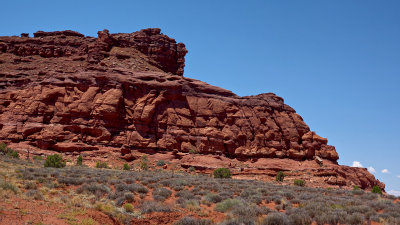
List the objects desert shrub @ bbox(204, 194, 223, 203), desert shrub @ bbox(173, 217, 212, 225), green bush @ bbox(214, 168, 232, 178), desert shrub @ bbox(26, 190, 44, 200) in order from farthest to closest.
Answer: green bush @ bbox(214, 168, 232, 178), desert shrub @ bbox(204, 194, 223, 203), desert shrub @ bbox(26, 190, 44, 200), desert shrub @ bbox(173, 217, 212, 225)

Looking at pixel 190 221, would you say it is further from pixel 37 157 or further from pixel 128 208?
pixel 37 157

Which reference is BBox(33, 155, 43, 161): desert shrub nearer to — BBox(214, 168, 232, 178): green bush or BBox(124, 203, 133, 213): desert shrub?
BBox(214, 168, 232, 178): green bush

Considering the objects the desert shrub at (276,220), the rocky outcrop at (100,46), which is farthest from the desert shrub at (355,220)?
the rocky outcrop at (100,46)

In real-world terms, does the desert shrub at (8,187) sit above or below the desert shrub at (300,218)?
below

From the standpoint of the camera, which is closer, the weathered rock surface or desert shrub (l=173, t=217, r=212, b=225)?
desert shrub (l=173, t=217, r=212, b=225)

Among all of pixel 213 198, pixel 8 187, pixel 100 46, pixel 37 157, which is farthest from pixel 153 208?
pixel 100 46

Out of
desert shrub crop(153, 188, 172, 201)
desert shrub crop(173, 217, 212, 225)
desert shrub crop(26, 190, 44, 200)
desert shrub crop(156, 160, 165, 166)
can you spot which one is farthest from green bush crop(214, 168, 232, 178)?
desert shrub crop(26, 190, 44, 200)

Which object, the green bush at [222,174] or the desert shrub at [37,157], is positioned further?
the green bush at [222,174]

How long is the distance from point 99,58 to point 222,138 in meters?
25.2

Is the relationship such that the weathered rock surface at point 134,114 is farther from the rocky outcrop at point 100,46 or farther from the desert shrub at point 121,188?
the desert shrub at point 121,188

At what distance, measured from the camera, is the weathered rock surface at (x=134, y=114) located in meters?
41.6

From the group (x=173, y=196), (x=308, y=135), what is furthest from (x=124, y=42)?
(x=173, y=196)

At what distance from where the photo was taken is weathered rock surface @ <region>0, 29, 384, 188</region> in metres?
41.6

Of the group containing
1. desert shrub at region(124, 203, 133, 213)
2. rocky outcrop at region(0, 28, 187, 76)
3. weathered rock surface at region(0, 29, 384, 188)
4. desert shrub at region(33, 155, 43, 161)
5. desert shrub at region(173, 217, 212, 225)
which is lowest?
desert shrub at region(33, 155, 43, 161)
